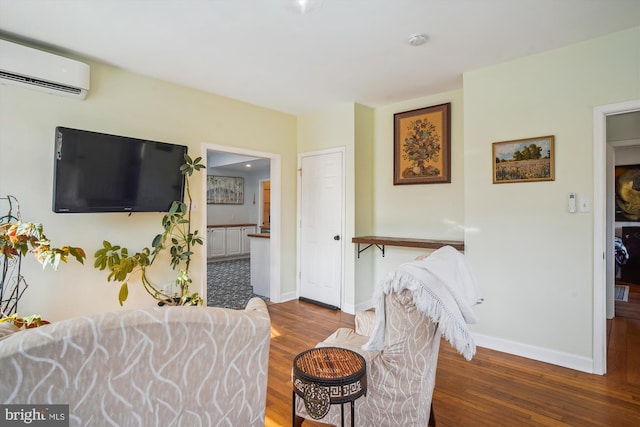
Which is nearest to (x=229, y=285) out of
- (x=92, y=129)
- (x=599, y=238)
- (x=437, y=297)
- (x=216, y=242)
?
(x=216, y=242)

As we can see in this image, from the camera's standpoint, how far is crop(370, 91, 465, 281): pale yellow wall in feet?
12.0

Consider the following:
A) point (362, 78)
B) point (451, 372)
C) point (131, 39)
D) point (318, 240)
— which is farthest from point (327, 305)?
point (131, 39)

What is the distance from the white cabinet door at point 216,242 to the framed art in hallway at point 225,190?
2.91 ft

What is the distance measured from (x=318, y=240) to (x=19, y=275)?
9.70 feet

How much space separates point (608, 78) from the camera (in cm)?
248

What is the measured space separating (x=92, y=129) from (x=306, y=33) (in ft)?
6.63

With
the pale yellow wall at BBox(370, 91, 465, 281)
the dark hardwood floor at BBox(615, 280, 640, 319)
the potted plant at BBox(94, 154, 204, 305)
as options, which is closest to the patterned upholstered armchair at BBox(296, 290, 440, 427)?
the potted plant at BBox(94, 154, 204, 305)

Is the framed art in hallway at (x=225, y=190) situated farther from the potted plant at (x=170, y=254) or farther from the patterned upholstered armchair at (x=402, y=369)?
the patterned upholstered armchair at (x=402, y=369)

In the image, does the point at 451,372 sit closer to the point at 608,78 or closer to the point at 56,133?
the point at 608,78

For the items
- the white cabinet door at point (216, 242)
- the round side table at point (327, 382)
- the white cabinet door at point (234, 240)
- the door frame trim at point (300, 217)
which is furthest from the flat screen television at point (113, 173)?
the white cabinet door at point (234, 240)

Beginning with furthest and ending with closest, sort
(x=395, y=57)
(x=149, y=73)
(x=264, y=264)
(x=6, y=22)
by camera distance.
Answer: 1. (x=264, y=264)
2. (x=149, y=73)
3. (x=395, y=57)
4. (x=6, y=22)

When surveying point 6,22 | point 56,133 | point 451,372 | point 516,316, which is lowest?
point 451,372

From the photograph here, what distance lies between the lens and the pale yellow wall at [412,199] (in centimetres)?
366

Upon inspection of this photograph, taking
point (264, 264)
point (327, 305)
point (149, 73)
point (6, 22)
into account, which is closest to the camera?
point (6, 22)
